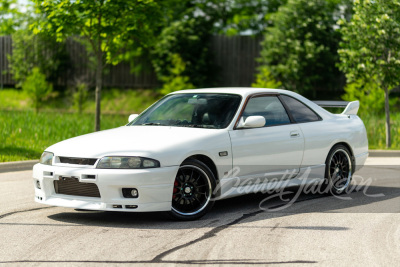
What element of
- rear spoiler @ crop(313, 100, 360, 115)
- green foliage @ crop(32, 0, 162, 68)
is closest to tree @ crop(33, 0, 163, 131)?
green foliage @ crop(32, 0, 162, 68)

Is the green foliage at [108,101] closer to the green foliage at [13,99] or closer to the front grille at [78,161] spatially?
the green foliage at [13,99]

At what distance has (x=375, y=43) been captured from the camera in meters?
17.8

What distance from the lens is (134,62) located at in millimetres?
37000

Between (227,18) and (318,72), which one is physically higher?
(227,18)

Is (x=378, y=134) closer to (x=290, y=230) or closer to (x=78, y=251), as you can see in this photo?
(x=290, y=230)

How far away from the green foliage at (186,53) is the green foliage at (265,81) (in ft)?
11.8

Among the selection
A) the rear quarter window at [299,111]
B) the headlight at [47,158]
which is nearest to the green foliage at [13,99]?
the rear quarter window at [299,111]

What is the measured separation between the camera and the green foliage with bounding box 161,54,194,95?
3134 cm

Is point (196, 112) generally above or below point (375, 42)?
below

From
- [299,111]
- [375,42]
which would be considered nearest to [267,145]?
[299,111]

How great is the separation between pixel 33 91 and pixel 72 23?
15.8m

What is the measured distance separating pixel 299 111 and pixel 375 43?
30.3 feet

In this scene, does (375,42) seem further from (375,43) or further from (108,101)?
(108,101)

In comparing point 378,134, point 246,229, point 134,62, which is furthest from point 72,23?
point 134,62
